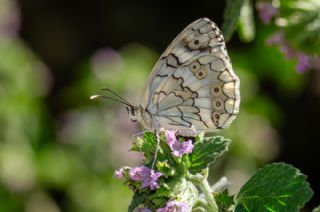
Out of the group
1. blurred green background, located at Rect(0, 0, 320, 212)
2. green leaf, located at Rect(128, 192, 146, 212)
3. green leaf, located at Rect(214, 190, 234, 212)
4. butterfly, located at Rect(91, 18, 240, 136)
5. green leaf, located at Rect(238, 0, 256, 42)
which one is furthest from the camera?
blurred green background, located at Rect(0, 0, 320, 212)

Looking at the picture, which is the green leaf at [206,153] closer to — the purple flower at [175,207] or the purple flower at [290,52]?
the purple flower at [175,207]

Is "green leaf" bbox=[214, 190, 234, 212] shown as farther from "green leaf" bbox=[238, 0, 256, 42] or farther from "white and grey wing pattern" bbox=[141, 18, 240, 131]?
"green leaf" bbox=[238, 0, 256, 42]

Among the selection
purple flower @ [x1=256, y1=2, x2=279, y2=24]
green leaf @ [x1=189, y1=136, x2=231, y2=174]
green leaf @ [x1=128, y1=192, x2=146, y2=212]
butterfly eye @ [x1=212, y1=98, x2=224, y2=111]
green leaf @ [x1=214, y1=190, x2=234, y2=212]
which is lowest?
green leaf @ [x1=214, y1=190, x2=234, y2=212]

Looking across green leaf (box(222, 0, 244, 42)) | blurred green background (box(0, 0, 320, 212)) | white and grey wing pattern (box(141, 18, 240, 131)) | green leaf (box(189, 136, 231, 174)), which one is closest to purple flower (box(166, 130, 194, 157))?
green leaf (box(189, 136, 231, 174))

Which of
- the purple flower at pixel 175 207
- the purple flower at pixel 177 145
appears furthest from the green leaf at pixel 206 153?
the purple flower at pixel 175 207

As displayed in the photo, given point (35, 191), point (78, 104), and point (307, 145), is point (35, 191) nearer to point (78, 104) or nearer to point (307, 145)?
point (78, 104)

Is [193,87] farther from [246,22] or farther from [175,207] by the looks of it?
[175,207]
